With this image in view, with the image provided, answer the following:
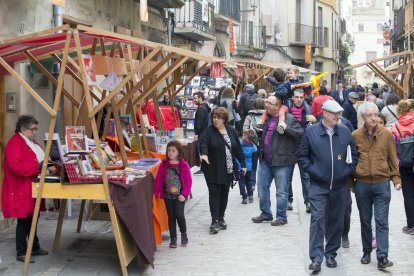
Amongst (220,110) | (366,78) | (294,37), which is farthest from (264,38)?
(366,78)

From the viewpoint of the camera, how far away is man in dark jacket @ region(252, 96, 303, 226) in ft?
32.8

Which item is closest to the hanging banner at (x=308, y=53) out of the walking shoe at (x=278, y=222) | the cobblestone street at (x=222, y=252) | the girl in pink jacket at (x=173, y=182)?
the cobblestone street at (x=222, y=252)

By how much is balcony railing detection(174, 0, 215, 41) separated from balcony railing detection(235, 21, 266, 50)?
36.4ft

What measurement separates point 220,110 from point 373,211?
2.70 m

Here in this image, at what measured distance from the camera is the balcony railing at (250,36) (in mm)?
38688

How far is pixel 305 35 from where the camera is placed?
47156 mm

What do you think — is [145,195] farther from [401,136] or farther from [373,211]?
[401,136]

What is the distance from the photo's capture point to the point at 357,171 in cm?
775

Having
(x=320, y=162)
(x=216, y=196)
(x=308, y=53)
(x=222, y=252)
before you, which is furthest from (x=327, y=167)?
(x=308, y=53)

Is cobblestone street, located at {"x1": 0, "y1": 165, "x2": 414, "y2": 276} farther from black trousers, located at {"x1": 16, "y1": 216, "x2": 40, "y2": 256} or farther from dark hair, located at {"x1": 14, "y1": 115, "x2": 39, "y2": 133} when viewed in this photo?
dark hair, located at {"x1": 14, "y1": 115, "x2": 39, "y2": 133}

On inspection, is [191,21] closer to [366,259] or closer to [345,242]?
Answer: [345,242]

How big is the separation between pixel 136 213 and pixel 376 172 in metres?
2.54

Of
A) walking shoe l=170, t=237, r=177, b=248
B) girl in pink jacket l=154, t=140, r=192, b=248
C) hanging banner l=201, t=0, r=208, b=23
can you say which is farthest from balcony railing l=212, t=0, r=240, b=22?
walking shoe l=170, t=237, r=177, b=248

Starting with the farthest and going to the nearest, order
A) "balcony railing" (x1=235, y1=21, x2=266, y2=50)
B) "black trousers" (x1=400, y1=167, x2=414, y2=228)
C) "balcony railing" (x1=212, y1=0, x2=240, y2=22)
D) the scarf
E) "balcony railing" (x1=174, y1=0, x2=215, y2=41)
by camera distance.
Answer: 1. "balcony railing" (x1=235, y1=21, x2=266, y2=50)
2. "balcony railing" (x1=212, y1=0, x2=240, y2=22)
3. "balcony railing" (x1=174, y1=0, x2=215, y2=41)
4. "black trousers" (x1=400, y1=167, x2=414, y2=228)
5. the scarf
